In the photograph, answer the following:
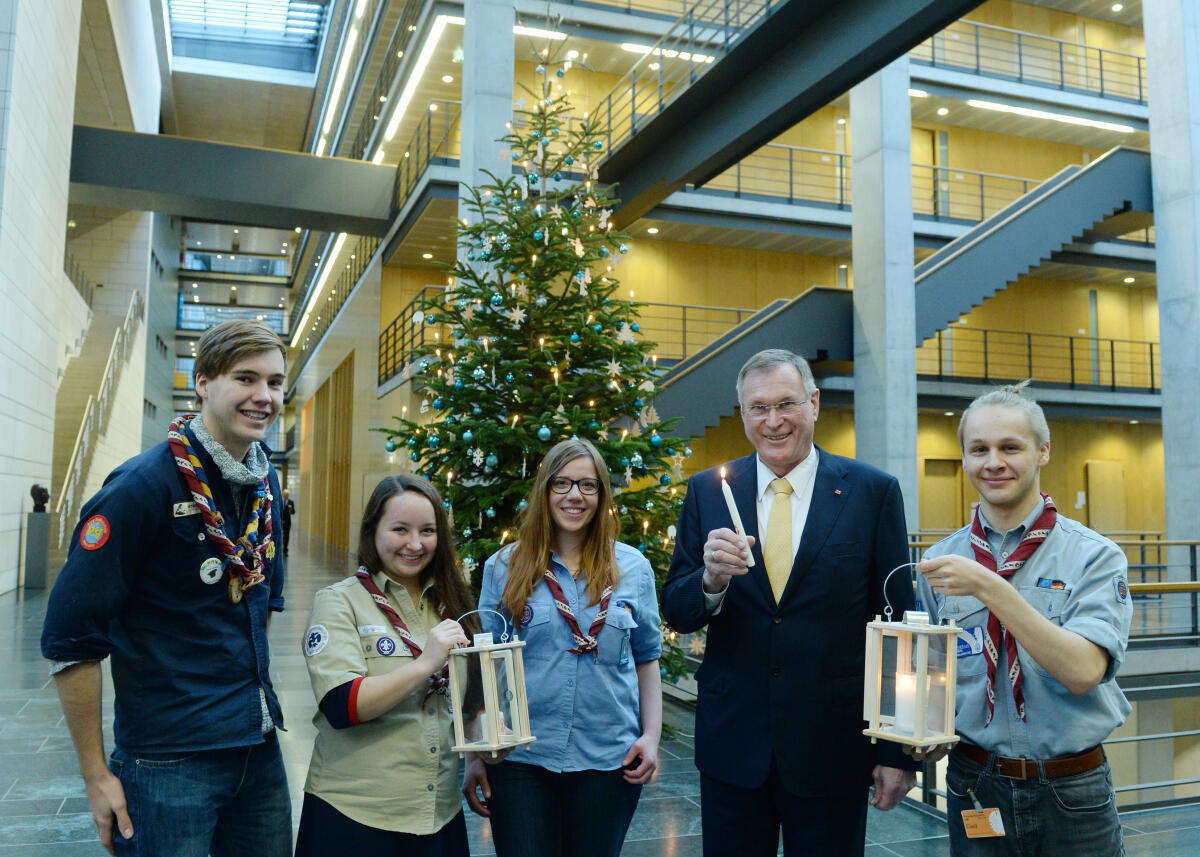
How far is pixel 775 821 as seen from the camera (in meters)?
2.60

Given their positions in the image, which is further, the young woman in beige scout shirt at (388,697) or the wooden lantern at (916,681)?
the young woman in beige scout shirt at (388,697)

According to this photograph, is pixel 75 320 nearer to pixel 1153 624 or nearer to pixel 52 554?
pixel 52 554

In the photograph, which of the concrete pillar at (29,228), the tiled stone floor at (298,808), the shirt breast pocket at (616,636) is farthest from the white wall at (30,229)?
the shirt breast pocket at (616,636)

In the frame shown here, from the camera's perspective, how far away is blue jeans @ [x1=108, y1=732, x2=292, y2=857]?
2123 mm

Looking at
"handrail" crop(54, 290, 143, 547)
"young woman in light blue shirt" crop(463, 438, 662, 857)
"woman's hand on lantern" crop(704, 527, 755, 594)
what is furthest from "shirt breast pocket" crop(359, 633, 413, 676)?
"handrail" crop(54, 290, 143, 547)

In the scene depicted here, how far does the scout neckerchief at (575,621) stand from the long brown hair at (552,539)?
30 mm

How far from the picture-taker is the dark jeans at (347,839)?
2.37m

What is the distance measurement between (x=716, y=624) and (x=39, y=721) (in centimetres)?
619

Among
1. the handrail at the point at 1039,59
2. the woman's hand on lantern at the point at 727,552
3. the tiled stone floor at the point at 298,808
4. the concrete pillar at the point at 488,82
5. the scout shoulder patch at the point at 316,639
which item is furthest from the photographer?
the handrail at the point at 1039,59

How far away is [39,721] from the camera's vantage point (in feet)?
21.9

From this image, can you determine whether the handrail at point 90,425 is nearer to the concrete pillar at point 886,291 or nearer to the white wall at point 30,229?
the white wall at point 30,229

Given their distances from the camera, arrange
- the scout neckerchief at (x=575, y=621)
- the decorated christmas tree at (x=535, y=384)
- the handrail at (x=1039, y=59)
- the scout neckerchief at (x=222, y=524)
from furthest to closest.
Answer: the handrail at (x=1039, y=59) < the decorated christmas tree at (x=535, y=384) < the scout neckerchief at (x=575, y=621) < the scout neckerchief at (x=222, y=524)

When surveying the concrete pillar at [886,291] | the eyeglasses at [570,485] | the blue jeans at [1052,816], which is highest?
the concrete pillar at [886,291]

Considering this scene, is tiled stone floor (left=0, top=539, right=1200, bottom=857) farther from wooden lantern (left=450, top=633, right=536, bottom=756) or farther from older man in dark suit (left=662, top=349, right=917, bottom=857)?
wooden lantern (left=450, top=633, right=536, bottom=756)
